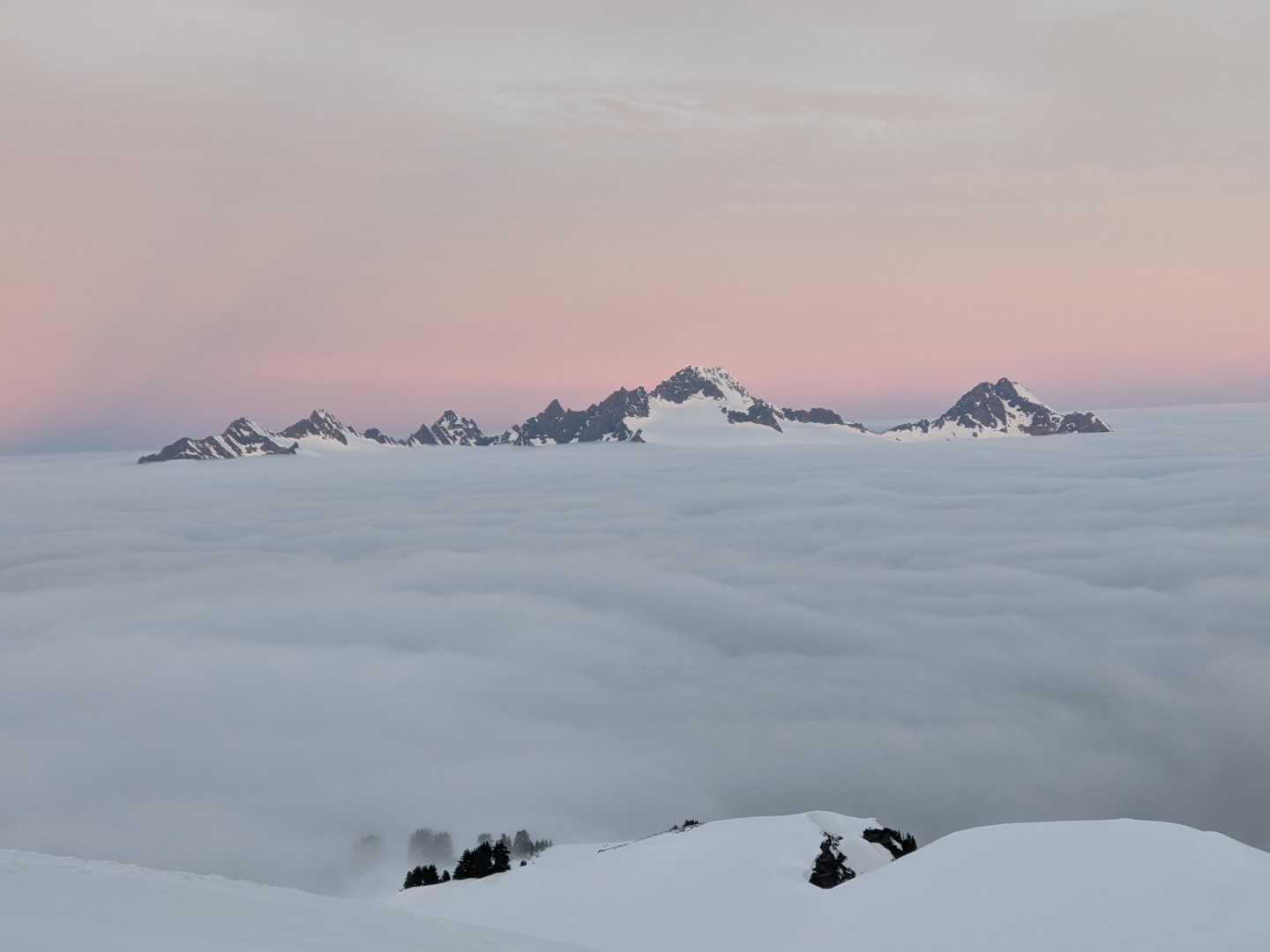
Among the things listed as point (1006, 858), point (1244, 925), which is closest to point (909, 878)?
point (1006, 858)

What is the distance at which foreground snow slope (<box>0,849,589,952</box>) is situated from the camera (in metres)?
15.2

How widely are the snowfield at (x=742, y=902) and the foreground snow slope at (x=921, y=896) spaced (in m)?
0.09

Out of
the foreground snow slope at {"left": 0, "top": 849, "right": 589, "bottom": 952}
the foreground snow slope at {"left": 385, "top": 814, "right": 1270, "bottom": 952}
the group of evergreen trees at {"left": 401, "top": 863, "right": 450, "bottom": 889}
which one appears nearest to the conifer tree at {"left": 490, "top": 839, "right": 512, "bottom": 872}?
the group of evergreen trees at {"left": 401, "top": 863, "right": 450, "bottom": 889}

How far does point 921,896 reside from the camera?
131 ft

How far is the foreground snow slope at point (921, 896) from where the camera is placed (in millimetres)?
33938

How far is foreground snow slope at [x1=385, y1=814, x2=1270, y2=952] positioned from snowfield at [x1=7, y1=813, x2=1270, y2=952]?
0.30ft

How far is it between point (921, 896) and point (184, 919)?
99.2 ft

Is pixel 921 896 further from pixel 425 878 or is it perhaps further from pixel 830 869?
pixel 425 878

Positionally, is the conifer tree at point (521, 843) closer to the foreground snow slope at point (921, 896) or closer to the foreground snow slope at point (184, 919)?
the foreground snow slope at point (921, 896)

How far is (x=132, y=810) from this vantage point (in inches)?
7037

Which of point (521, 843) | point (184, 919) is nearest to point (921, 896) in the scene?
point (184, 919)

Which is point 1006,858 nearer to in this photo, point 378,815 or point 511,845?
point 511,845

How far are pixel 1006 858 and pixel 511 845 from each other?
112361mm

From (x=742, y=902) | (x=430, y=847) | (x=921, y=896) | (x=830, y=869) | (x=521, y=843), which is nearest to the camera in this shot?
(x=921, y=896)
